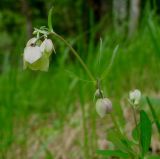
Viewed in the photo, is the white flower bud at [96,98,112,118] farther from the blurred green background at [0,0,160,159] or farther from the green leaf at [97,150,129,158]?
the blurred green background at [0,0,160,159]

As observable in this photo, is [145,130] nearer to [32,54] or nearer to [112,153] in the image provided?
[112,153]

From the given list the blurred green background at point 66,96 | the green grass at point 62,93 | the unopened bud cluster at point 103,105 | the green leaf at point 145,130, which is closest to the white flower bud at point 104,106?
the unopened bud cluster at point 103,105

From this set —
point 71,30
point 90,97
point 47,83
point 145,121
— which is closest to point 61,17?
point 71,30

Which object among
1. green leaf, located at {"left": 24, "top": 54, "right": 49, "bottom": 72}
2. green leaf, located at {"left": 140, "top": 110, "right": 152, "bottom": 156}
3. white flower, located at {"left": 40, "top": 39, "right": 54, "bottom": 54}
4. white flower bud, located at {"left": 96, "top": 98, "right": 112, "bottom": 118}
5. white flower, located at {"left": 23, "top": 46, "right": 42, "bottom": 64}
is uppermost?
white flower, located at {"left": 40, "top": 39, "right": 54, "bottom": 54}

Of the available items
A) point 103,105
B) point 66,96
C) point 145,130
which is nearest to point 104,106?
point 103,105

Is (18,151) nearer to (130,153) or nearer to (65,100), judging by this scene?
(65,100)

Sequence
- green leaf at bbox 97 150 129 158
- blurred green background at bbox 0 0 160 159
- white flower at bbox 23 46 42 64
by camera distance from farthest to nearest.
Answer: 1. blurred green background at bbox 0 0 160 159
2. green leaf at bbox 97 150 129 158
3. white flower at bbox 23 46 42 64

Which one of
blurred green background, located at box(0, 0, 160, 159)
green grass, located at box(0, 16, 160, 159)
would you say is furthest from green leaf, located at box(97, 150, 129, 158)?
green grass, located at box(0, 16, 160, 159)

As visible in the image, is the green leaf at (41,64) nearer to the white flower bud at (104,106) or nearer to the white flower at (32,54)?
the white flower at (32,54)
